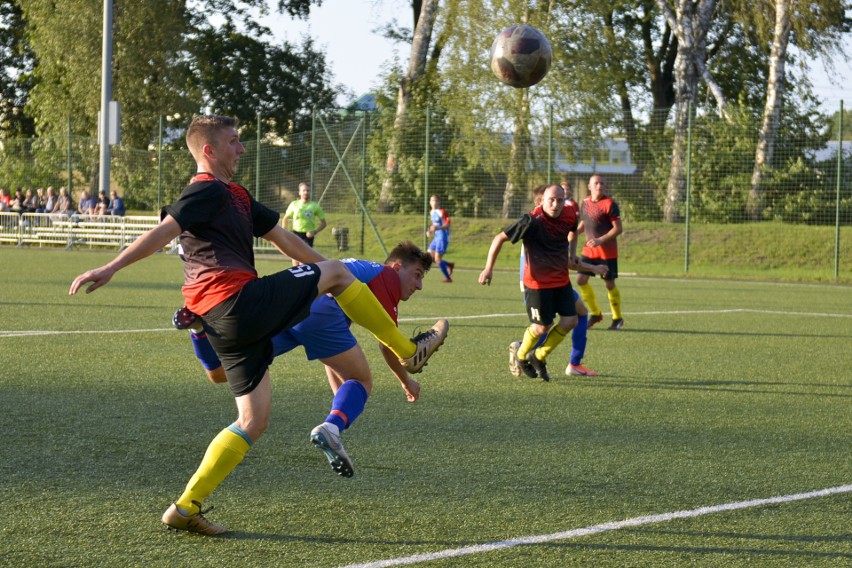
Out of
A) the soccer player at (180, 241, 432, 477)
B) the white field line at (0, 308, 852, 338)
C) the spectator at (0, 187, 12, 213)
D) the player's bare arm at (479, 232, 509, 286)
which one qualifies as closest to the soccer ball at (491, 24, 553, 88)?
the white field line at (0, 308, 852, 338)

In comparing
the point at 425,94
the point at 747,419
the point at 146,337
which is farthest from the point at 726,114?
the point at 747,419

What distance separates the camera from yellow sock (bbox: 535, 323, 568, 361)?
9.21 m

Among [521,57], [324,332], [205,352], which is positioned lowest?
[205,352]

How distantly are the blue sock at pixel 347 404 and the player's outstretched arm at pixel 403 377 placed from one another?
0.23 metres

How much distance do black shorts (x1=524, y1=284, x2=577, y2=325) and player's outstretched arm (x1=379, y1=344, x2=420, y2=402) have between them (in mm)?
3765

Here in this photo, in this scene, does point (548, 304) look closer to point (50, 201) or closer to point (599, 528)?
point (599, 528)

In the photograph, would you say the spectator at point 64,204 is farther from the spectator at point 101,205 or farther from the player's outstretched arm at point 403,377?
the player's outstretched arm at point 403,377

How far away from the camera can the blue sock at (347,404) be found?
496 cm

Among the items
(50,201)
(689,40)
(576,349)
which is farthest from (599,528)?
(50,201)

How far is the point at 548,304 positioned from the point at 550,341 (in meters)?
0.30

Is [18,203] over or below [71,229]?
over

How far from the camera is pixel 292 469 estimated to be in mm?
5633

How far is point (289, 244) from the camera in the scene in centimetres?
504

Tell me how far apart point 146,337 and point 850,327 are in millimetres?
8263
